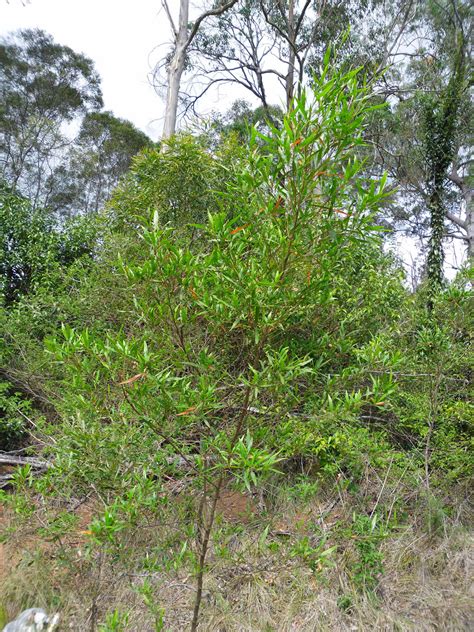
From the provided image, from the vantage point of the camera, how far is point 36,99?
539 inches

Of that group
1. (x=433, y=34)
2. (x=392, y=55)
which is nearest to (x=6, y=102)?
(x=392, y=55)

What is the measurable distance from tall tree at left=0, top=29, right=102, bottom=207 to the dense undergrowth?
11314 millimetres

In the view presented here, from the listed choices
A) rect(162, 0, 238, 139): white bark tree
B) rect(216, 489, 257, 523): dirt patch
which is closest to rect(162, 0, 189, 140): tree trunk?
rect(162, 0, 238, 139): white bark tree

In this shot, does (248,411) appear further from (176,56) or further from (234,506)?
(176,56)

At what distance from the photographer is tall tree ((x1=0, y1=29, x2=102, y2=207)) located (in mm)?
13117

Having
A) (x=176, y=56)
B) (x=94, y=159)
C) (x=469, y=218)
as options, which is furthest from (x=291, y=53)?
(x=94, y=159)

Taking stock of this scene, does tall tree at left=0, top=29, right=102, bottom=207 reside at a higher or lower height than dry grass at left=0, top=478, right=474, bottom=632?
higher

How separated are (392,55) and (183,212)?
8707mm

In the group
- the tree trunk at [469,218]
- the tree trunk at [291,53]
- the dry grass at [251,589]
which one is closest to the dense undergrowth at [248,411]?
the dry grass at [251,589]

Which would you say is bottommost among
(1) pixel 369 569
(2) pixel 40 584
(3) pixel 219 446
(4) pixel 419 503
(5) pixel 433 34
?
(2) pixel 40 584

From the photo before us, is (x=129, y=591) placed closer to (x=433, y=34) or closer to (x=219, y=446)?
(x=219, y=446)

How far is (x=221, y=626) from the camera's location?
2363mm

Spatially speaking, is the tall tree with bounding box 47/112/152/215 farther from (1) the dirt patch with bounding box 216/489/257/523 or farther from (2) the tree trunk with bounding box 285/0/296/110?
(1) the dirt patch with bounding box 216/489/257/523

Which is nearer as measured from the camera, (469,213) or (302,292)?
(302,292)
